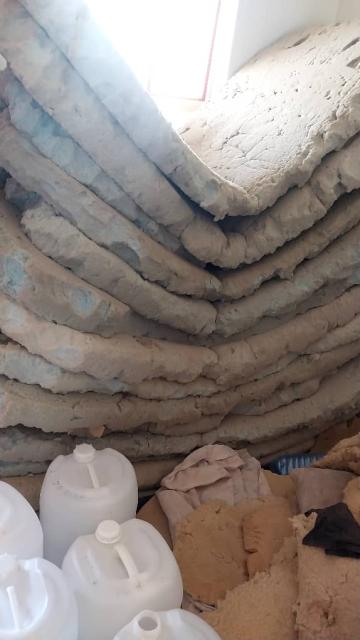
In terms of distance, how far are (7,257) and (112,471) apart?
0.50 meters

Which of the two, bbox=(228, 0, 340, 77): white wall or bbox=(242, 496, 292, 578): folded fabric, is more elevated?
bbox=(228, 0, 340, 77): white wall

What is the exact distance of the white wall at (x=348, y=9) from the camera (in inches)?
89.1

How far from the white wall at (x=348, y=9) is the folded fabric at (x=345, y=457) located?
1.39 m

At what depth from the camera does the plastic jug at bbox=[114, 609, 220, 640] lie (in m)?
1.09

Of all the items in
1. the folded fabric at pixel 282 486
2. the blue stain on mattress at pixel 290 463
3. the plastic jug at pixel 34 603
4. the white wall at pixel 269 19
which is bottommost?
the blue stain on mattress at pixel 290 463

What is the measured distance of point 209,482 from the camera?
168 centimetres

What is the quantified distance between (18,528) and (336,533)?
60 centimetres

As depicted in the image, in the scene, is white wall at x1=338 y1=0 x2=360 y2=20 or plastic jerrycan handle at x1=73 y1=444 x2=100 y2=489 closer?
plastic jerrycan handle at x1=73 y1=444 x2=100 y2=489

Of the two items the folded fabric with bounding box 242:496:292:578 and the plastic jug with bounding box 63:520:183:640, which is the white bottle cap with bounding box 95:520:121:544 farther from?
the folded fabric with bounding box 242:496:292:578

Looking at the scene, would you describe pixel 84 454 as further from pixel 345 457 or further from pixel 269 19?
pixel 269 19

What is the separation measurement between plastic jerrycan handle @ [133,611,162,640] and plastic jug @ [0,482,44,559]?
0.30 meters

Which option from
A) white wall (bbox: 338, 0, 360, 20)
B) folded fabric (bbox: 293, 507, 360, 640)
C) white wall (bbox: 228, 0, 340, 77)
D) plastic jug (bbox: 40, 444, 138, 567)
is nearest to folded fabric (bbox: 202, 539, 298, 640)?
folded fabric (bbox: 293, 507, 360, 640)

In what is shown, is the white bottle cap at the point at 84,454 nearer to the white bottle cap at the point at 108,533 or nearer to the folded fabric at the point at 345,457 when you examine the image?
the white bottle cap at the point at 108,533

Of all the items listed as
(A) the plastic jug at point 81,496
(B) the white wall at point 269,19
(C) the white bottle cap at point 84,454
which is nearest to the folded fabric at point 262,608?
(A) the plastic jug at point 81,496
